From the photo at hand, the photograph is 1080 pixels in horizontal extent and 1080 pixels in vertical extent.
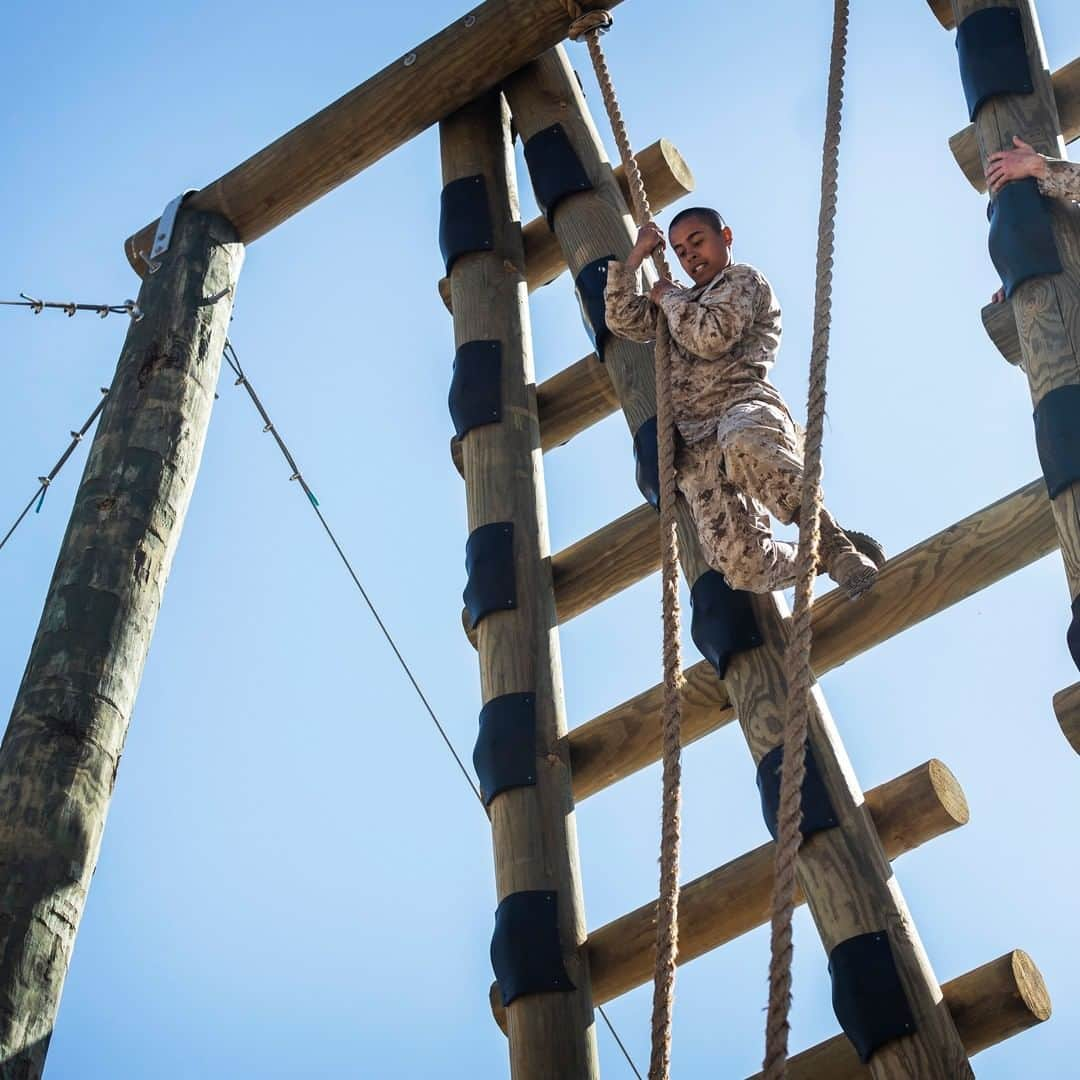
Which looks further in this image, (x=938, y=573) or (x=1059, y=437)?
(x=938, y=573)

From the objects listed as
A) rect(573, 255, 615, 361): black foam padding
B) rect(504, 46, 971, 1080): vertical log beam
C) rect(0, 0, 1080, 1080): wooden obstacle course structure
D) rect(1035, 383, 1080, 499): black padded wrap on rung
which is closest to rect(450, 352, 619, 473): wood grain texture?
rect(0, 0, 1080, 1080): wooden obstacle course structure

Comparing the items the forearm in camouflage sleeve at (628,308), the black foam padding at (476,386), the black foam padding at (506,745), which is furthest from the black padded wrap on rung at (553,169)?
the black foam padding at (506,745)

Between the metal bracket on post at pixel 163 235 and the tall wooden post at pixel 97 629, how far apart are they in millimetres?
27

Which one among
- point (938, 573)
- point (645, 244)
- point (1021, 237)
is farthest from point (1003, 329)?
point (645, 244)

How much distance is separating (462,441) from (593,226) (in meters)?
0.73

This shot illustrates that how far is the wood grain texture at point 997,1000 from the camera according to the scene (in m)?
3.24

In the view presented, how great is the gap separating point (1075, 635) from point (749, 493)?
0.79 m

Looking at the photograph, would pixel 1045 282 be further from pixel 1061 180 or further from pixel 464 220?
pixel 464 220

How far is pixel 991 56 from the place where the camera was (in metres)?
4.02

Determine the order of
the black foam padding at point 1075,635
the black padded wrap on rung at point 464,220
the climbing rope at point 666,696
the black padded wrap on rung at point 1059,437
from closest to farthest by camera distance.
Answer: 1. the climbing rope at point 666,696
2. the black foam padding at point 1075,635
3. the black padded wrap on rung at point 1059,437
4. the black padded wrap on rung at point 464,220

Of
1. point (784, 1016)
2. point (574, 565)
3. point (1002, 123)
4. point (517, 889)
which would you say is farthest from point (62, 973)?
point (1002, 123)

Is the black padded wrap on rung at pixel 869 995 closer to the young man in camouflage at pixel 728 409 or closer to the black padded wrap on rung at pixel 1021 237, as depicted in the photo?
the young man in camouflage at pixel 728 409

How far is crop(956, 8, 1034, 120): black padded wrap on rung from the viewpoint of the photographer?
397 centimetres

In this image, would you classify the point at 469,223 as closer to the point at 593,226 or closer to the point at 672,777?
the point at 593,226
